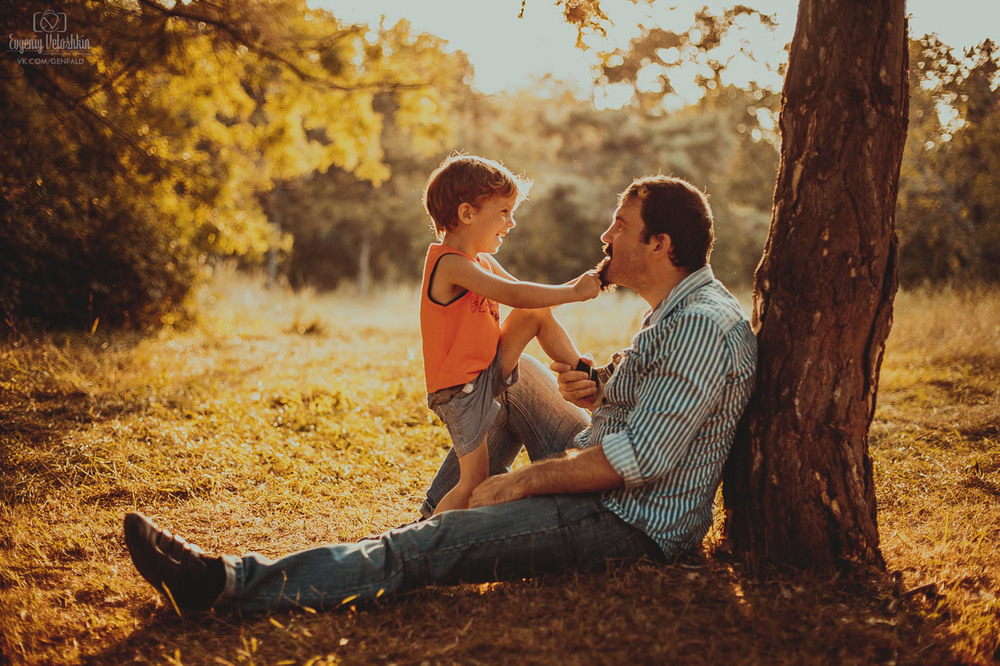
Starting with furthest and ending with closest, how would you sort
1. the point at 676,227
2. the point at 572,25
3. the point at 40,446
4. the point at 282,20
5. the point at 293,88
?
the point at 293,88
the point at 282,20
the point at 40,446
the point at 572,25
the point at 676,227

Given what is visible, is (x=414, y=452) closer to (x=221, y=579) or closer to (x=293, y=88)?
(x=221, y=579)

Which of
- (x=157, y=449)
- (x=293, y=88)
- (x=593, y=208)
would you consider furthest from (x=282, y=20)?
(x=593, y=208)

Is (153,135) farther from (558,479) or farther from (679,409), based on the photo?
(679,409)

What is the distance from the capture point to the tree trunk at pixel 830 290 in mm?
2555

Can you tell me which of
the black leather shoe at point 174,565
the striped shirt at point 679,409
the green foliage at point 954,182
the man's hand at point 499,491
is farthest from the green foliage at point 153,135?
the green foliage at point 954,182

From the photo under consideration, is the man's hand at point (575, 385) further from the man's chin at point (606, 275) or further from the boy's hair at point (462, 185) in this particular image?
the boy's hair at point (462, 185)

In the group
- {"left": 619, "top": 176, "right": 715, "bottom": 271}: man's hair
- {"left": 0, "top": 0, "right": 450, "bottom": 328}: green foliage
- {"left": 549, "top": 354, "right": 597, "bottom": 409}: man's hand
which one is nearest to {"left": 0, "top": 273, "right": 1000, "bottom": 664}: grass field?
{"left": 549, "top": 354, "right": 597, "bottom": 409}: man's hand

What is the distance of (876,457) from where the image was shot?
453cm

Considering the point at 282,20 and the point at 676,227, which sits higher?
the point at 282,20

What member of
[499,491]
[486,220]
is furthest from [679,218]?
[499,491]

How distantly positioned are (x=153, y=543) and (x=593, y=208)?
62.2ft

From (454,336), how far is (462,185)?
0.69 m

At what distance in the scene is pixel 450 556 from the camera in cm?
254

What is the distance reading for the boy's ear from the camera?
331 centimetres
